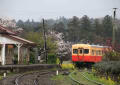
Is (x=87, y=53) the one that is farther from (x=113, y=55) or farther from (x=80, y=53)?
(x=113, y=55)

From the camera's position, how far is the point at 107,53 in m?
22.5

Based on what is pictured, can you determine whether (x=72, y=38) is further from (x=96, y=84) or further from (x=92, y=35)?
(x=96, y=84)

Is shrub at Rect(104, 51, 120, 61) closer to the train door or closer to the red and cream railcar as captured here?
the red and cream railcar

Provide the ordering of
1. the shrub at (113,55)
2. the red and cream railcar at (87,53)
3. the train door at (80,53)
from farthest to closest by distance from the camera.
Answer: the train door at (80,53), the red and cream railcar at (87,53), the shrub at (113,55)

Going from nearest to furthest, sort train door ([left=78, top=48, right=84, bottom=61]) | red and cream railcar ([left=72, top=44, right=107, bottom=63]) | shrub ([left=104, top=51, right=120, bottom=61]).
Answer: shrub ([left=104, top=51, right=120, bottom=61]) < red and cream railcar ([left=72, top=44, right=107, bottom=63]) < train door ([left=78, top=48, right=84, bottom=61])

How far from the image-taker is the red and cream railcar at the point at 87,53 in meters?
29.8

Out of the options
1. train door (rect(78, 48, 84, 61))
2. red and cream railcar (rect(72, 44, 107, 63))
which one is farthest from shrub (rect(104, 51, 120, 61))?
train door (rect(78, 48, 84, 61))

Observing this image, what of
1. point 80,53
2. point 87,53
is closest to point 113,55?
point 87,53

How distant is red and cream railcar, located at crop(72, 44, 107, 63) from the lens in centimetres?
2975

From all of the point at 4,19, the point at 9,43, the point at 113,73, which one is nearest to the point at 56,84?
the point at 113,73

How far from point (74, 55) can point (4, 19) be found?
33.1m

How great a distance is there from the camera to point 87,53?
2986 centimetres

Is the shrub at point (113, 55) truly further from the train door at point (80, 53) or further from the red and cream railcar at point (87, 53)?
the train door at point (80, 53)

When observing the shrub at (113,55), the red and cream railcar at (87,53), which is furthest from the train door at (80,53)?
the shrub at (113,55)
